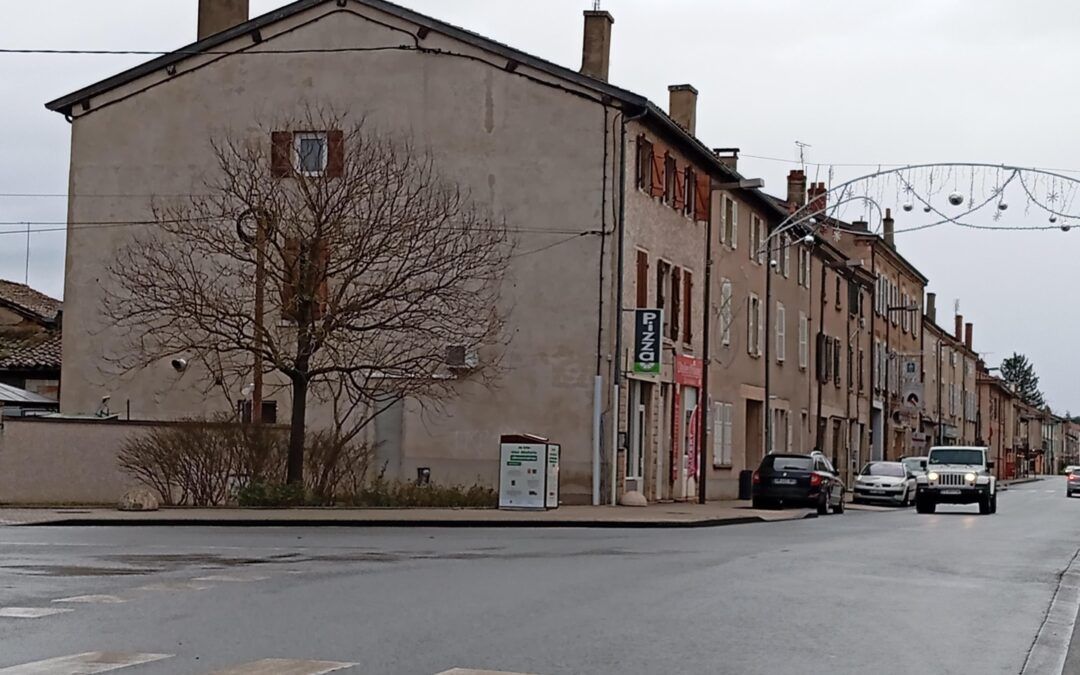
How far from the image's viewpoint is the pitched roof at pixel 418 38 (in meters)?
36.0

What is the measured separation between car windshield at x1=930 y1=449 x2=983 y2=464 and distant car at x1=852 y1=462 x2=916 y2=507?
6619 millimetres

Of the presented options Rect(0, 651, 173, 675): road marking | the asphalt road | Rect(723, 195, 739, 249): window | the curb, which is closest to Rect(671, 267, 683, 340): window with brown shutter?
Rect(723, 195, 739, 249): window

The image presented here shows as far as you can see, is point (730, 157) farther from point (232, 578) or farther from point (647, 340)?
point (232, 578)

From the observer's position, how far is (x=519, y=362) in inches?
1425

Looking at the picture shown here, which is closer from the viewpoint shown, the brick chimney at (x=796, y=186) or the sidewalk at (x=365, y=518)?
the sidewalk at (x=365, y=518)

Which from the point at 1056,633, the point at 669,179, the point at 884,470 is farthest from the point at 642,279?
the point at 1056,633

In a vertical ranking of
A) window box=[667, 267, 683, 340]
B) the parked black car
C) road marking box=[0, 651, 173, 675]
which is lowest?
road marking box=[0, 651, 173, 675]

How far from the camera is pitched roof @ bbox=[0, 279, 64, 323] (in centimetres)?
5147

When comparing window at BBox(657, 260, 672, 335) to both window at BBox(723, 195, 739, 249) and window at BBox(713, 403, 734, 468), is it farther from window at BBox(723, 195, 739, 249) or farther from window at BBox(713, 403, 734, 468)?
window at BBox(723, 195, 739, 249)

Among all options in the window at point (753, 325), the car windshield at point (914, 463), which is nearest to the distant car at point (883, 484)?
the window at point (753, 325)

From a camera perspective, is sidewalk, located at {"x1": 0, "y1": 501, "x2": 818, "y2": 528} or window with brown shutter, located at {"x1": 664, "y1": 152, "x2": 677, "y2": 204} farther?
window with brown shutter, located at {"x1": 664, "y1": 152, "x2": 677, "y2": 204}

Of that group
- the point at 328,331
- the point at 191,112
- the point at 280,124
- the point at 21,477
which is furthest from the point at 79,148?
the point at 328,331

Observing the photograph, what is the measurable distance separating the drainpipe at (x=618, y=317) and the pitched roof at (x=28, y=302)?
23232 millimetres

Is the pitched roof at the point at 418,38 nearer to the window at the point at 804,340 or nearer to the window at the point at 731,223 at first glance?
the window at the point at 731,223
